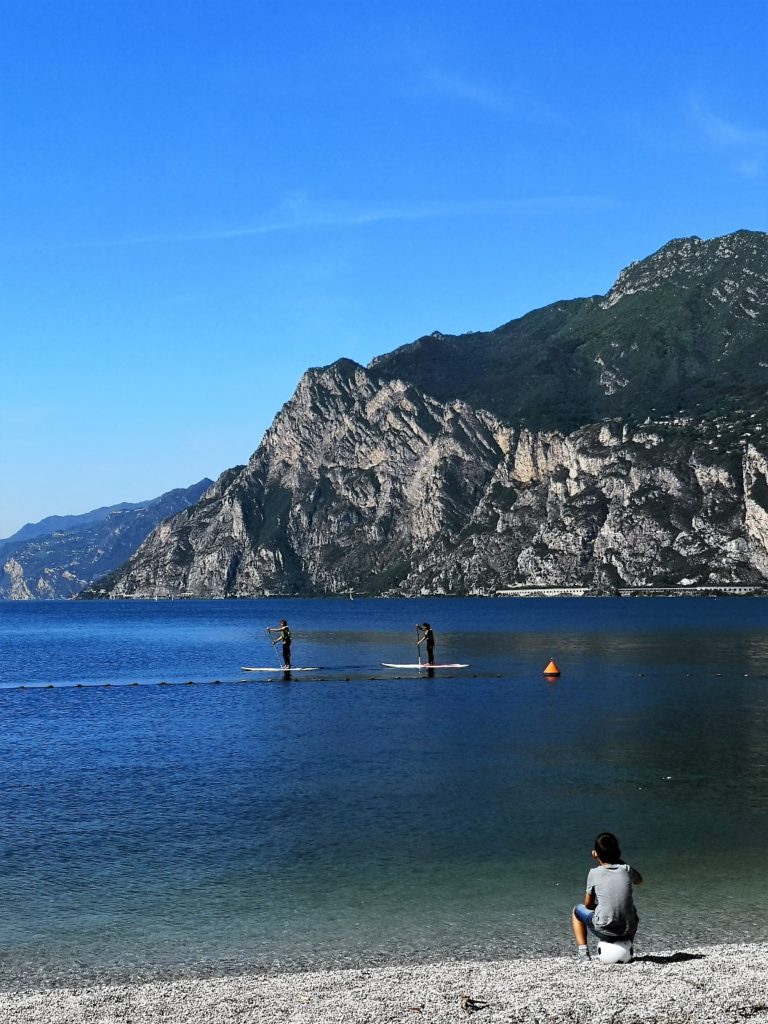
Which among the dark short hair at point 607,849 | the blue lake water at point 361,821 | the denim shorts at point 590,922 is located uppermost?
the dark short hair at point 607,849

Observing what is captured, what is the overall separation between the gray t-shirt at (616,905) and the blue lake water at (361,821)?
2.84 metres

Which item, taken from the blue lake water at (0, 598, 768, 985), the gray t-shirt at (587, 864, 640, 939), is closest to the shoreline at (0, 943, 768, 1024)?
the gray t-shirt at (587, 864, 640, 939)

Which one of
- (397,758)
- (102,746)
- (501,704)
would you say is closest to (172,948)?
(397,758)

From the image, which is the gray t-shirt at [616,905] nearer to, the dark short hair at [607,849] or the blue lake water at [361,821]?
the dark short hair at [607,849]

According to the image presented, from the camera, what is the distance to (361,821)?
3036 cm

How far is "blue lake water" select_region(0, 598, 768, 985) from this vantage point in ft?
67.4

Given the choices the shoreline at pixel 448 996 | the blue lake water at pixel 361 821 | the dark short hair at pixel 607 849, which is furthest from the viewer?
the blue lake water at pixel 361 821

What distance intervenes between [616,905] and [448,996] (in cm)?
324

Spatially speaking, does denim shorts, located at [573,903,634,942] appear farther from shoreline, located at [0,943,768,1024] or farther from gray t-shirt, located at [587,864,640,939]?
shoreline, located at [0,943,768,1024]

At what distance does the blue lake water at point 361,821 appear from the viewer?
20.5 metres

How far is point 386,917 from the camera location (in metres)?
21.6

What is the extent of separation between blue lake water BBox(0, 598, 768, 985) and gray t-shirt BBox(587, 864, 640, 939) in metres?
2.84

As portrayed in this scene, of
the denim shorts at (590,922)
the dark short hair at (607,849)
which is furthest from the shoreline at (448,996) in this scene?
the dark short hair at (607,849)

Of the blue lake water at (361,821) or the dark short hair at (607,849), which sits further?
the blue lake water at (361,821)
